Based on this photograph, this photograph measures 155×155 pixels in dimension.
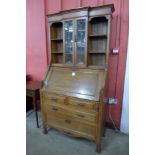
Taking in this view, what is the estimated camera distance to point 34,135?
224 cm

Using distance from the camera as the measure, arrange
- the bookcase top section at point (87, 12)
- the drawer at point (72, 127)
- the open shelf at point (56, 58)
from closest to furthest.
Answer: the bookcase top section at point (87, 12), the drawer at point (72, 127), the open shelf at point (56, 58)

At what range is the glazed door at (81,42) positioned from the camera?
191cm

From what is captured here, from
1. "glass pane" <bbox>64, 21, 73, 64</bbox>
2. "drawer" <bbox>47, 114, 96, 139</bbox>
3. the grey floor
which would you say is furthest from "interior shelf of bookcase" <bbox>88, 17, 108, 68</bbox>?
the grey floor

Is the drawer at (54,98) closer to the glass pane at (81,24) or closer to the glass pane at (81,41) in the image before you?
the glass pane at (81,41)

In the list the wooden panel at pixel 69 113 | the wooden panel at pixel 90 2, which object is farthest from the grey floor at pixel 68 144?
the wooden panel at pixel 90 2

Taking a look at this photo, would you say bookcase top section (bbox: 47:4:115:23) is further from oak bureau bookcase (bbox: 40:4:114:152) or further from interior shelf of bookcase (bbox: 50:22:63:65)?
interior shelf of bookcase (bbox: 50:22:63:65)

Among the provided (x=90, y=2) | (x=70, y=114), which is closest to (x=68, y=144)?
(x=70, y=114)

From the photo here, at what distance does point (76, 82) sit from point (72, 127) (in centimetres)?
69

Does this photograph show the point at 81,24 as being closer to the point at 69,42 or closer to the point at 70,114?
the point at 69,42

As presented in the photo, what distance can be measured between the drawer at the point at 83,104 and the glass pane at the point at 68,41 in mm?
662

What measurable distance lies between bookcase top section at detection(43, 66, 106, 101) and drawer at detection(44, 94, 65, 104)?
0.22 ft
